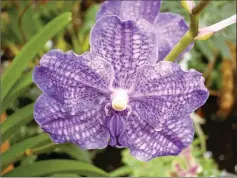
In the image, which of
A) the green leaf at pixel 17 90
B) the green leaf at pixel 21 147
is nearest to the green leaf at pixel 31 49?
the green leaf at pixel 17 90

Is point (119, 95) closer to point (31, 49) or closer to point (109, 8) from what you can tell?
point (109, 8)

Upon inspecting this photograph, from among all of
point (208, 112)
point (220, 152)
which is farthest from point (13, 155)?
point (208, 112)

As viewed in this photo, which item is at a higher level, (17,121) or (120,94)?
(120,94)

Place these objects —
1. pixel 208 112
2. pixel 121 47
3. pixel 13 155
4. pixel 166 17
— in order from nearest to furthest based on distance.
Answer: pixel 121 47 < pixel 166 17 < pixel 13 155 < pixel 208 112

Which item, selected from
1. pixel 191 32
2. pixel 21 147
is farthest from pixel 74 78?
pixel 21 147

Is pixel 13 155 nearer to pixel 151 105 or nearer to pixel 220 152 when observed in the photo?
pixel 151 105

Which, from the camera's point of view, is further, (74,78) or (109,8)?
(109,8)

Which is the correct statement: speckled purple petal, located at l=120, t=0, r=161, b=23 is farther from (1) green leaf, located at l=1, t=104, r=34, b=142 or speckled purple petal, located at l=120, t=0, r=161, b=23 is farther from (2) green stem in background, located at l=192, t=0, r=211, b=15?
(1) green leaf, located at l=1, t=104, r=34, b=142
